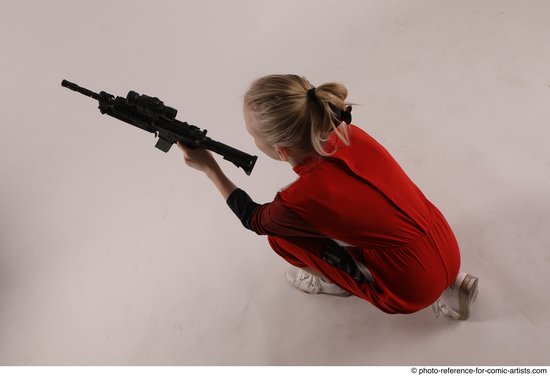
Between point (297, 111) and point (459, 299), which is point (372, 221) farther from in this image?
point (459, 299)

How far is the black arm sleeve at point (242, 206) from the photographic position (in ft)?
3.62

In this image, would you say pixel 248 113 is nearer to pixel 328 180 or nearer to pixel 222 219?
pixel 328 180

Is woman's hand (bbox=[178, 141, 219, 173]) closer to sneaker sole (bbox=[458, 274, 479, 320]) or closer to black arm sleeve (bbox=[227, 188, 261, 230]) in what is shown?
black arm sleeve (bbox=[227, 188, 261, 230])

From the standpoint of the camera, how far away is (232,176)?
70.4 inches

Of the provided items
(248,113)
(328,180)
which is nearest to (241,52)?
(248,113)

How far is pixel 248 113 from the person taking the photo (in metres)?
0.93

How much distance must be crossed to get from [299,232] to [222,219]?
2.36 feet

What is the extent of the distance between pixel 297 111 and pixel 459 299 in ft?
2.29

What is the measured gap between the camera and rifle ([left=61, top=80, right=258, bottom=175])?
41.0 inches

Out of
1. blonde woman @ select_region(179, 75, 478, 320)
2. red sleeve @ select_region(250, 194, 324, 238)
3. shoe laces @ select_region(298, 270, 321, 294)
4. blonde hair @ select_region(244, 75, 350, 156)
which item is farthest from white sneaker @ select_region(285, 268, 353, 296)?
blonde hair @ select_region(244, 75, 350, 156)

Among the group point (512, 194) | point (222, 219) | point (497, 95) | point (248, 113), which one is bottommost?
point (512, 194)

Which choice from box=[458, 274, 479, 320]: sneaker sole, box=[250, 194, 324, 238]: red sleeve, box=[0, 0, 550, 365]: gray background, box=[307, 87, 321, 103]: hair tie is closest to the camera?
box=[307, 87, 321, 103]: hair tie

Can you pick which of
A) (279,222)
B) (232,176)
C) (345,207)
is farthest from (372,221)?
(232,176)

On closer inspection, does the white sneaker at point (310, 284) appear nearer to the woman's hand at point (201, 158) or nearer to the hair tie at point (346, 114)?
the woman's hand at point (201, 158)
